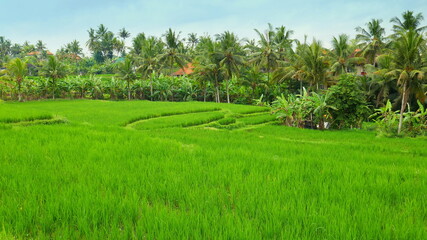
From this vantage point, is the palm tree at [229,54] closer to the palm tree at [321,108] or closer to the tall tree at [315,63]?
the tall tree at [315,63]

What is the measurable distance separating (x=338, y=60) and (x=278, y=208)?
29.2 m

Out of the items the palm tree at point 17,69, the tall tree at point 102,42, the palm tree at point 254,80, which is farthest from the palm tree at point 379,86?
the tall tree at point 102,42

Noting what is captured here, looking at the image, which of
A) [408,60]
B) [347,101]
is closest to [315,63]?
[408,60]

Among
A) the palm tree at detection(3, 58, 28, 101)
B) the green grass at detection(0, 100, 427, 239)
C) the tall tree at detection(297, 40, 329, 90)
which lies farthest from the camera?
the palm tree at detection(3, 58, 28, 101)

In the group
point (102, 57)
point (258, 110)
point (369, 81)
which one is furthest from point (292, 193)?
point (102, 57)

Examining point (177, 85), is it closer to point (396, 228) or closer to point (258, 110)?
point (258, 110)

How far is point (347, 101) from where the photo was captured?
1260cm

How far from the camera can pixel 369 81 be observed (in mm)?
24750

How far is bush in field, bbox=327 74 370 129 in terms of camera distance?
41.2 feet

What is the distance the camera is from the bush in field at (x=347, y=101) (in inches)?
494

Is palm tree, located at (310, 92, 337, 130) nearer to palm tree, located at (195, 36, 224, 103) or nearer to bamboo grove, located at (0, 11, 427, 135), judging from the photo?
bamboo grove, located at (0, 11, 427, 135)

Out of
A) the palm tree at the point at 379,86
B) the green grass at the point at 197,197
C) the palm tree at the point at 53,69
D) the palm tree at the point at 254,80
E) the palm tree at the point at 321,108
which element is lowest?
the green grass at the point at 197,197

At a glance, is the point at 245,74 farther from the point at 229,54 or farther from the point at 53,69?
the point at 53,69

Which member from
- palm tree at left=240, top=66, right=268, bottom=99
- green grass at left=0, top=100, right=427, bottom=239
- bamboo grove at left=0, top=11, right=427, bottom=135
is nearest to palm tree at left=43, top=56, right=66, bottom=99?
bamboo grove at left=0, top=11, right=427, bottom=135
